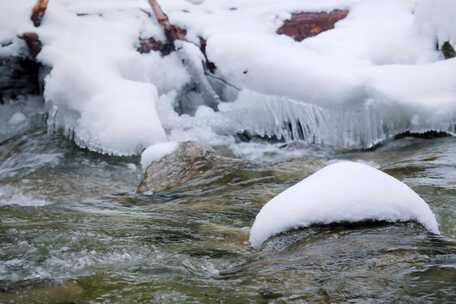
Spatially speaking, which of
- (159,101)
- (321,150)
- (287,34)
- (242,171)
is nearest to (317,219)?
(242,171)

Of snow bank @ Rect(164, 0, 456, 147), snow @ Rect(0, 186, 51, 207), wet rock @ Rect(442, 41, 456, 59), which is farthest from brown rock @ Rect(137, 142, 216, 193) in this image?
wet rock @ Rect(442, 41, 456, 59)

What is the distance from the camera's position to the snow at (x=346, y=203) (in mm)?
2578

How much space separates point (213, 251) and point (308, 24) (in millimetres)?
4745

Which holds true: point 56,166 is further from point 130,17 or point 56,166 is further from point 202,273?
point 202,273

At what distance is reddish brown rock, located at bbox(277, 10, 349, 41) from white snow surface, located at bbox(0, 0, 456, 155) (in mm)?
130

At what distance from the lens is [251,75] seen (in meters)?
6.08

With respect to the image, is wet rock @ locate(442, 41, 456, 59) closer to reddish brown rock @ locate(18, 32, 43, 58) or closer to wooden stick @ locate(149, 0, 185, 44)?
wooden stick @ locate(149, 0, 185, 44)

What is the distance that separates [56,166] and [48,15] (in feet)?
6.52

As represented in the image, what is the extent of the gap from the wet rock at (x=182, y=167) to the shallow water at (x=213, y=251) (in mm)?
138

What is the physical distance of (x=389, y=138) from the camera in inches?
221

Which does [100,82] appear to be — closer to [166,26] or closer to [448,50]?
[166,26]

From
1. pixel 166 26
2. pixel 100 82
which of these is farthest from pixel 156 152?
pixel 166 26

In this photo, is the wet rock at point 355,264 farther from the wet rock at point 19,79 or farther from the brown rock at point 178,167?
the wet rock at point 19,79

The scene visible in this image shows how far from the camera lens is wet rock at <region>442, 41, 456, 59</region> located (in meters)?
6.09
